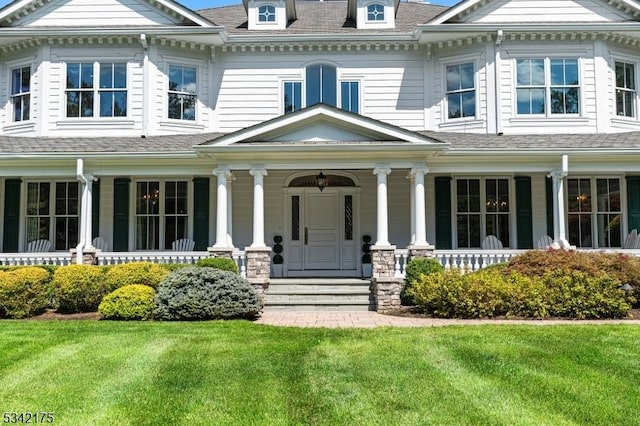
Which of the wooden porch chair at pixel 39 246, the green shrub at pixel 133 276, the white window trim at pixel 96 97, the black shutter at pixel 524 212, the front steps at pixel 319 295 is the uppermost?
the white window trim at pixel 96 97

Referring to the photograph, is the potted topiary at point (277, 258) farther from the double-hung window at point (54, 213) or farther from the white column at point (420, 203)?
the double-hung window at point (54, 213)

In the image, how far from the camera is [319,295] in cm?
1222

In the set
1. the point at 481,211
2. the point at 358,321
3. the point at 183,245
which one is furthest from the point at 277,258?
the point at 481,211

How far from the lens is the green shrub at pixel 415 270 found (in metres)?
11.5

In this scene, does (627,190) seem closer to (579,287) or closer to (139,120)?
(579,287)

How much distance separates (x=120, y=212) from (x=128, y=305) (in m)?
5.00

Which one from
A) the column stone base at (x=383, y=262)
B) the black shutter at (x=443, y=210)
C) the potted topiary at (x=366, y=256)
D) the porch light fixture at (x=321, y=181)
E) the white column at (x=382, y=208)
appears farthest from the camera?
the potted topiary at (x=366, y=256)

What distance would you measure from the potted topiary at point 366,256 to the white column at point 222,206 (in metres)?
3.86

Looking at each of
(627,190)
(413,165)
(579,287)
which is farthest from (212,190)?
(627,190)

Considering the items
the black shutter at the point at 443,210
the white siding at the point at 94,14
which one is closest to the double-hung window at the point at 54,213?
the white siding at the point at 94,14

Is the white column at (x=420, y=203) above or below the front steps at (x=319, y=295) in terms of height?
above

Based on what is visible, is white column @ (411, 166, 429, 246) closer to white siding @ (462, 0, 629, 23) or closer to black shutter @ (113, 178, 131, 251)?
white siding @ (462, 0, 629, 23)

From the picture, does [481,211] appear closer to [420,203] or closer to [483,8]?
[420,203]

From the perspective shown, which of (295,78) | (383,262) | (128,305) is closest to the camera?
(128,305)
